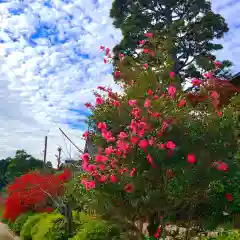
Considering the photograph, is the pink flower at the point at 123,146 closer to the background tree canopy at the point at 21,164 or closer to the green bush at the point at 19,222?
the green bush at the point at 19,222

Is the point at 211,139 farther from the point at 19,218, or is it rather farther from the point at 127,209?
the point at 19,218

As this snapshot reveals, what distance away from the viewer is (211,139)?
7523 mm

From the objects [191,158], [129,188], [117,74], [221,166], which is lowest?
[129,188]

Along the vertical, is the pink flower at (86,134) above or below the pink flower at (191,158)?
above

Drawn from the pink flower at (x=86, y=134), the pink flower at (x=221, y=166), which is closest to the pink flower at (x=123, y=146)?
the pink flower at (x=221, y=166)

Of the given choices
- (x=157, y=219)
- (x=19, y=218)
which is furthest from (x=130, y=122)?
(x=19, y=218)

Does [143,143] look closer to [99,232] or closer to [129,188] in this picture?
[129,188]

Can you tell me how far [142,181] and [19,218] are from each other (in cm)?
1454

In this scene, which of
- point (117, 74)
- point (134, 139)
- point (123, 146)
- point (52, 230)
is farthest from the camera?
point (52, 230)

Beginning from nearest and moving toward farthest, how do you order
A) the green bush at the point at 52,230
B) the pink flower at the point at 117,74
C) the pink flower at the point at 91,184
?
1. the pink flower at the point at 91,184
2. the pink flower at the point at 117,74
3. the green bush at the point at 52,230

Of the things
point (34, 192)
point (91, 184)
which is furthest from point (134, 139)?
point (34, 192)

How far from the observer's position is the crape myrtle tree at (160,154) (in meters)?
7.44

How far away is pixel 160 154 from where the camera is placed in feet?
24.0

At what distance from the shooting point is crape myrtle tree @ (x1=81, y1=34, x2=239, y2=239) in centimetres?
744
